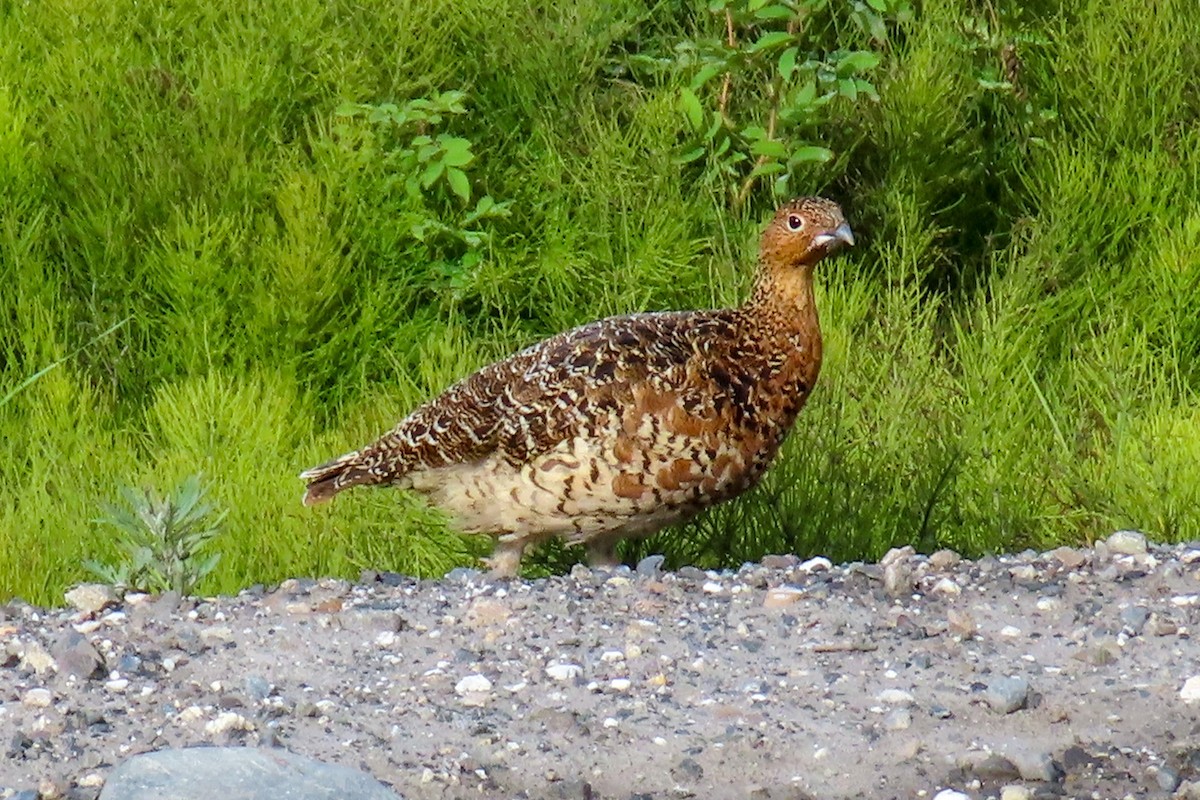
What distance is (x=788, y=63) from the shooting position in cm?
657

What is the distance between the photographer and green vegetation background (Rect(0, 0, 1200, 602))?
580cm

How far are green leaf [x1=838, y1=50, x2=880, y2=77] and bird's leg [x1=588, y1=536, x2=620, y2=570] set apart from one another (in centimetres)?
210

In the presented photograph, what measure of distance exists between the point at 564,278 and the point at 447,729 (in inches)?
129

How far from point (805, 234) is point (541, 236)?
1973 mm

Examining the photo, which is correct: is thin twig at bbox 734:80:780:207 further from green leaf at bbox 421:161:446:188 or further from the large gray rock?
the large gray rock

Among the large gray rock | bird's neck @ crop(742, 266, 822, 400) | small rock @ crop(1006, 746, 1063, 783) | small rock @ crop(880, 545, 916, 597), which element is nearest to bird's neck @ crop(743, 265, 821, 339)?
bird's neck @ crop(742, 266, 822, 400)

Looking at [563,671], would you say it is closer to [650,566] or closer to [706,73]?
[650,566]

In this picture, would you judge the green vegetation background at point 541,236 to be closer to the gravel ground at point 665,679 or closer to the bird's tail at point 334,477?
the bird's tail at point 334,477

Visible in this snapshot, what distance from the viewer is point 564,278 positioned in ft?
21.9

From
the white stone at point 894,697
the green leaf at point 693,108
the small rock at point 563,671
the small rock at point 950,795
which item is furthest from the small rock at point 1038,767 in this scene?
the green leaf at point 693,108

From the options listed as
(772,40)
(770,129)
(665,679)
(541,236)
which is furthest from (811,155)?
(665,679)

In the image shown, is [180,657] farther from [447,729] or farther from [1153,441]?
[1153,441]

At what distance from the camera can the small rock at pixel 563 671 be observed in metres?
3.86

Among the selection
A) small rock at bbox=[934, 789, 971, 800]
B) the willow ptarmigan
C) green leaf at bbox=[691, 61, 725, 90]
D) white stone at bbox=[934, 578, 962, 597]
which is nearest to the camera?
small rock at bbox=[934, 789, 971, 800]
